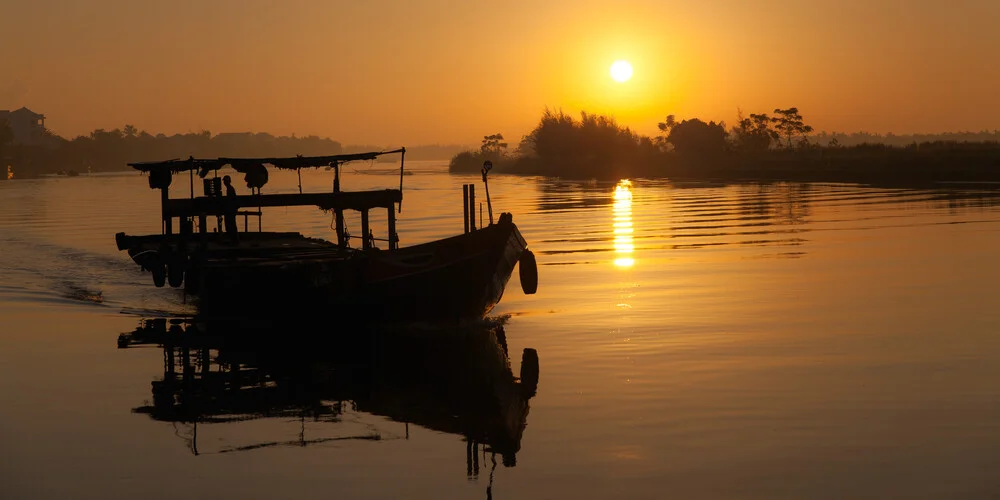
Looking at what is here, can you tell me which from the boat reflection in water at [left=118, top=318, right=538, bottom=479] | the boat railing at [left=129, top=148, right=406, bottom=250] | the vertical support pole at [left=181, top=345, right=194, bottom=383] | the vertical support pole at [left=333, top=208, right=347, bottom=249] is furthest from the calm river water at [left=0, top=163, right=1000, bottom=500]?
the vertical support pole at [left=333, top=208, right=347, bottom=249]

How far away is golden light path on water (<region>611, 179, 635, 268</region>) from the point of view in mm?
32916

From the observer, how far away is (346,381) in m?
16.8

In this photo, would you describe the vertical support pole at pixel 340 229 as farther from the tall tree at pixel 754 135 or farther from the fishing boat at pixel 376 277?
the tall tree at pixel 754 135

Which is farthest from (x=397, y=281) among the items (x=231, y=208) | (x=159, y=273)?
(x=159, y=273)

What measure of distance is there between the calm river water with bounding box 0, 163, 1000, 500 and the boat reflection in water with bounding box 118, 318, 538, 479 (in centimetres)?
13

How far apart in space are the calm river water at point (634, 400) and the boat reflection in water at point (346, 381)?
0.43ft

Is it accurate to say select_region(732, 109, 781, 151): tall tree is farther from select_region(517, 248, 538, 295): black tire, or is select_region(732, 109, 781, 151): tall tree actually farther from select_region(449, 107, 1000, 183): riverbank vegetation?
select_region(517, 248, 538, 295): black tire

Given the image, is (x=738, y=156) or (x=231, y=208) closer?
(x=231, y=208)

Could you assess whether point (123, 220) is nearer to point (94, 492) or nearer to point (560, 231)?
point (560, 231)

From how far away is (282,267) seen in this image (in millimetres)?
22031

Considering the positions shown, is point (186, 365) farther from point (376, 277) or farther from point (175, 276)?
point (175, 276)

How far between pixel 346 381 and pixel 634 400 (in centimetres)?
485

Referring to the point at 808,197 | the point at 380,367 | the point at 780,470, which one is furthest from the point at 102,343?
the point at 808,197

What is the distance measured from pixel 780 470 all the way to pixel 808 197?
57.0 meters
